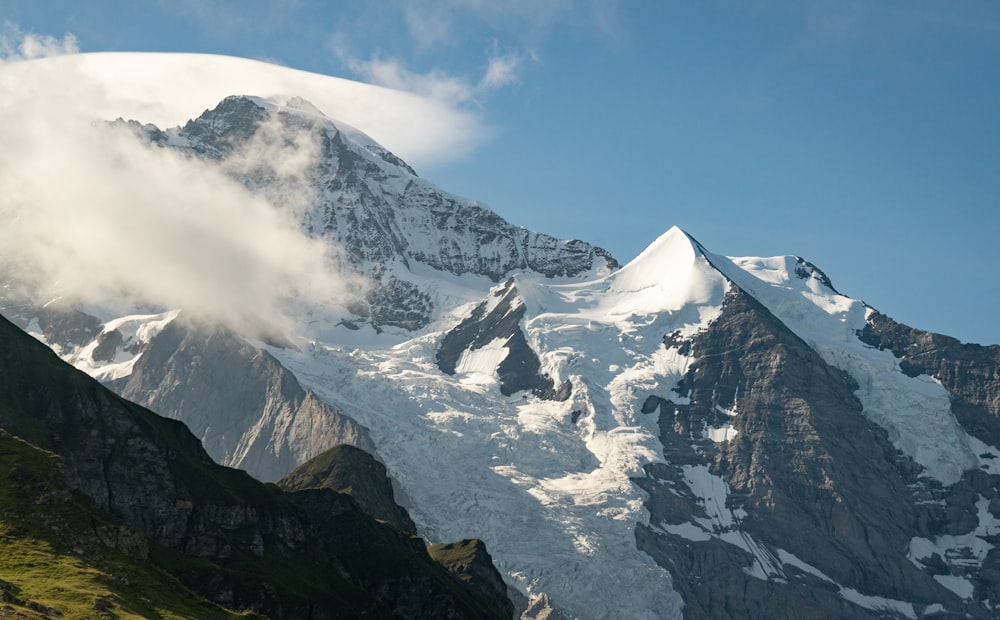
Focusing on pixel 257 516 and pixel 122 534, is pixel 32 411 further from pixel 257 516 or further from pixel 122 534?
pixel 122 534

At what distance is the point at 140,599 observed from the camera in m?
98.8

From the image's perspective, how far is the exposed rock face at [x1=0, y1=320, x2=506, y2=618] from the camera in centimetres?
16425

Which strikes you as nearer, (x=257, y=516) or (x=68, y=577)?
(x=68, y=577)

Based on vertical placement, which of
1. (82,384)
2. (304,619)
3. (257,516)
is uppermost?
(82,384)

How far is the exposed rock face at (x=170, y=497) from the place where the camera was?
164 m

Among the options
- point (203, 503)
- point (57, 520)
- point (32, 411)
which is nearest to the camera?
point (57, 520)

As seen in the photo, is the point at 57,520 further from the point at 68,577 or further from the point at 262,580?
the point at 262,580

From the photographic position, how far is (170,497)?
17612cm

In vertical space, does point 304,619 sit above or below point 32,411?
below

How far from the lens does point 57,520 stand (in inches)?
4240

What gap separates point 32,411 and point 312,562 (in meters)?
45.7

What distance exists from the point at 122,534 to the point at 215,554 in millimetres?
63567

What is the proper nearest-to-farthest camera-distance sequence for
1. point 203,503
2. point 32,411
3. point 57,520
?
point 57,520 < point 32,411 < point 203,503

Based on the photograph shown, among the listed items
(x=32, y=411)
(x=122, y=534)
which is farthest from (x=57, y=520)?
(x=32, y=411)
